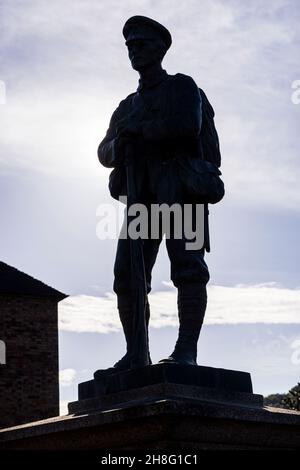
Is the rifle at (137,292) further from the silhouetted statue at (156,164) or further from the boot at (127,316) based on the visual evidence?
the boot at (127,316)

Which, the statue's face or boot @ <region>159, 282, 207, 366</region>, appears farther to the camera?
the statue's face

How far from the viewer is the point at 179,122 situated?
6359 mm

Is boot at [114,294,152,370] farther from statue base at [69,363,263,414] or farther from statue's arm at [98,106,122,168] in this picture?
statue's arm at [98,106,122,168]

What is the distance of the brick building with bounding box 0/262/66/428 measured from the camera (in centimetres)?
2553

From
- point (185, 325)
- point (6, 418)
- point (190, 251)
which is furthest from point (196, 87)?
point (6, 418)

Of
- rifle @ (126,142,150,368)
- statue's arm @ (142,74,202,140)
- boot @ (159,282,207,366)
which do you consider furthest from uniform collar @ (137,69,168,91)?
boot @ (159,282,207,366)

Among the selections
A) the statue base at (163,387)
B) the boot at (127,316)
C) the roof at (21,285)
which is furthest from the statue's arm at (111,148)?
the roof at (21,285)

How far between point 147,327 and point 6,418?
19684 mm

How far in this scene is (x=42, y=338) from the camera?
88.8 ft

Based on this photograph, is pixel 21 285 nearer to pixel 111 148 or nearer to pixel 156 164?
pixel 111 148

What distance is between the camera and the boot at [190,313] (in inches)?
241

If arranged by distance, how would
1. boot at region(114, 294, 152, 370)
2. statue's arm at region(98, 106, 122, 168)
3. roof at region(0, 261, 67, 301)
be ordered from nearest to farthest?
boot at region(114, 294, 152, 370), statue's arm at region(98, 106, 122, 168), roof at region(0, 261, 67, 301)

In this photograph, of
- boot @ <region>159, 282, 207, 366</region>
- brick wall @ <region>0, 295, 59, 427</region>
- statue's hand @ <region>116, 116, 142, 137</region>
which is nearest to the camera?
boot @ <region>159, 282, 207, 366</region>

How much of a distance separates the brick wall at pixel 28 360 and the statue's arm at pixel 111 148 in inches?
760
